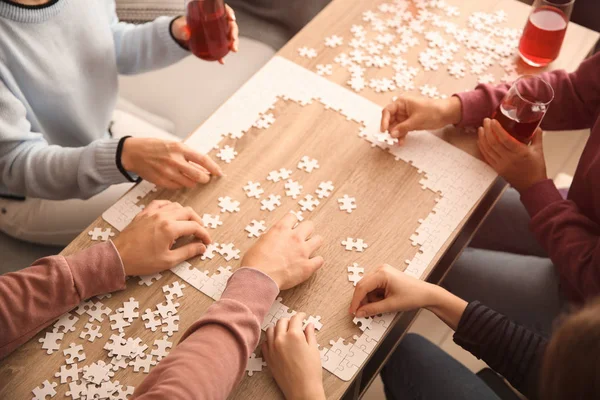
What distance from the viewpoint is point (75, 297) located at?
1.26 meters

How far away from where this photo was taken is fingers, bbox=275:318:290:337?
4.01 ft

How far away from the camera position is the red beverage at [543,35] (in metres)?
1.66

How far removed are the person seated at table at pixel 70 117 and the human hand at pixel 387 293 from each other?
0.48 metres

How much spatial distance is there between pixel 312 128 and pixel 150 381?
78 cm

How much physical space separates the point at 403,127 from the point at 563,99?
0.47 meters

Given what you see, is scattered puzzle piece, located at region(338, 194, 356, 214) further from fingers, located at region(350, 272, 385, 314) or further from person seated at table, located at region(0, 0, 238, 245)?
Result: person seated at table, located at region(0, 0, 238, 245)

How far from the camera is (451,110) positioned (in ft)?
5.14

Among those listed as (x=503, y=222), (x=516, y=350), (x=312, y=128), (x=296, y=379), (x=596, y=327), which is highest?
(x=596, y=327)

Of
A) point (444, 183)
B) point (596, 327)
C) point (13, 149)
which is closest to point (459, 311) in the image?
point (444, 183)

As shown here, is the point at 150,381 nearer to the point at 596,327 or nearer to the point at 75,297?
the point at 75,297

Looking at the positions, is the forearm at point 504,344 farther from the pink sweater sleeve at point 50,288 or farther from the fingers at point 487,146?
the pink sweater sleeve at point 50,288

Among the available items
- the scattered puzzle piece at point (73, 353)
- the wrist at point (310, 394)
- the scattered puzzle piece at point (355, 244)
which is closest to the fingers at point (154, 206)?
the scattered puzzle piece at point (73, 353)

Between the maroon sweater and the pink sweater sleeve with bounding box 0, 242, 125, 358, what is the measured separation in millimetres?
985

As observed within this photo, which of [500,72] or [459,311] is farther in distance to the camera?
[500,72]
